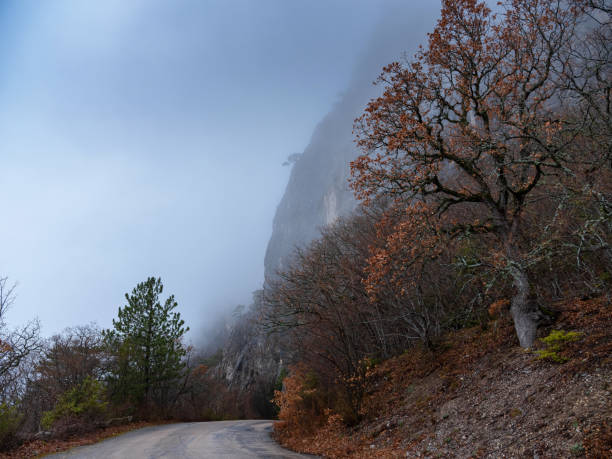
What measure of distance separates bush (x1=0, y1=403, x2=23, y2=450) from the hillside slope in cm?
990

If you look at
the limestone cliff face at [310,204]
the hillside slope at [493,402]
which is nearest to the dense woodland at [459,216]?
the hillside slope at [493,402]

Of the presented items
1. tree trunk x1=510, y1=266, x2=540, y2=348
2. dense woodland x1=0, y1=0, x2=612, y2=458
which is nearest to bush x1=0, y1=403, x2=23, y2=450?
dense woodland x1=0, y1=0, x2=612, y2=458

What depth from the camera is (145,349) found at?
2217 cm

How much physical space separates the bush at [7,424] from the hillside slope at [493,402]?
990 centimetres

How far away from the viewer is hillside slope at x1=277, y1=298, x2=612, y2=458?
16.4 feet

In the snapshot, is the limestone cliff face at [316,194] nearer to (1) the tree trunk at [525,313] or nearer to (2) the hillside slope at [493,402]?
(2) the hillside slope at [493,402]

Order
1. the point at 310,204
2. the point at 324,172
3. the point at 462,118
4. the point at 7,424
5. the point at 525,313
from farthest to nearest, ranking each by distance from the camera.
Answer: the point at 324,172
the point at 310,204
the point at 7,424
the point at 462,118
the point at 525,313

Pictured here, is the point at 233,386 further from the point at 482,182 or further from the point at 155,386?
the point at 482,182

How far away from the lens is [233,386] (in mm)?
51406

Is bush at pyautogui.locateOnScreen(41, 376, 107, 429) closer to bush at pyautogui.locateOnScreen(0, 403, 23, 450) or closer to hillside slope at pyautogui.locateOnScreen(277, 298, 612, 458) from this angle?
bush at pyautogui.locateOnScreen(0, 403, 23, 450)

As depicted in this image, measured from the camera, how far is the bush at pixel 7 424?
11.2 metres

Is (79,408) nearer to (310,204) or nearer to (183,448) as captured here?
(183,448)

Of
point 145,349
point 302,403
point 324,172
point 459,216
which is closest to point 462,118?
point 459,216

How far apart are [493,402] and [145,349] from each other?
21757mm
